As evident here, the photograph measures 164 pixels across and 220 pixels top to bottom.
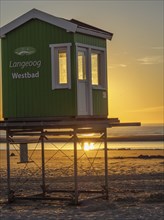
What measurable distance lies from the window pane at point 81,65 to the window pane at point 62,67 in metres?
0.55

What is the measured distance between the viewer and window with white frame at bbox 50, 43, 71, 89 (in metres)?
22.2

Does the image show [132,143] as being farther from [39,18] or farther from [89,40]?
[39,18]

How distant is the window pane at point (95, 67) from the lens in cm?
2371

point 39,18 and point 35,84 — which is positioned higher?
point 39,18

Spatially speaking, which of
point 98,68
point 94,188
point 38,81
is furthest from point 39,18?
point 94,188

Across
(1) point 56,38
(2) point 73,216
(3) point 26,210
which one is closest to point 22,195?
(3) point 26,210

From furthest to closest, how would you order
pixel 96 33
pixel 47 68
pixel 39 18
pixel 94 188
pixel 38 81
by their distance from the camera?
pixel 94 188 → pixel 96 33 → pixel 38 81 → pixel 39 18 → pixel 47 68

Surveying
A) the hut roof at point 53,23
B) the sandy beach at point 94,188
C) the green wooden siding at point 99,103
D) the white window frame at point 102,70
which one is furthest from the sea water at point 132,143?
the hut roof at point 53,23

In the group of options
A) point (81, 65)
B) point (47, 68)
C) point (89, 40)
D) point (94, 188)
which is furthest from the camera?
point (94, 188)

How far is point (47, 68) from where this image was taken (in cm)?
2253

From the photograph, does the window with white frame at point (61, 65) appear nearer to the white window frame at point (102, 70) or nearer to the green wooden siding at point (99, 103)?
the green wooden siding at point (99, 103)

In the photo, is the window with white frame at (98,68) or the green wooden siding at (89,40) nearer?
the green wooden siding at (89,40)

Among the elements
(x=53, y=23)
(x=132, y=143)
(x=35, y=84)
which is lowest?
(x=132, y=143)

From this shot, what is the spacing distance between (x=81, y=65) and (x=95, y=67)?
3.58 ft
